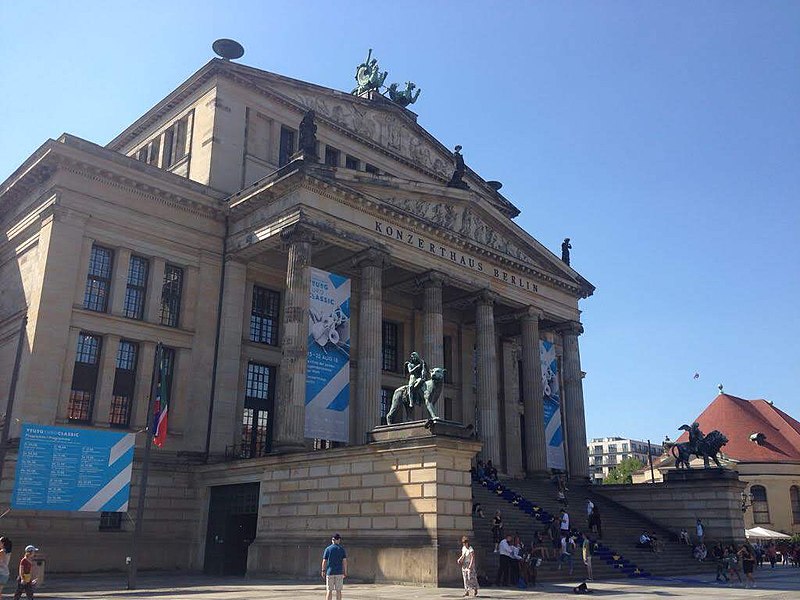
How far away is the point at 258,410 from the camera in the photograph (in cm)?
3766

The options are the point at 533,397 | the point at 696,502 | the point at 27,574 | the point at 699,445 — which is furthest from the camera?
the point at 533,397

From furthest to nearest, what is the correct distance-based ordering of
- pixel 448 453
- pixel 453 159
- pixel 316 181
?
pixel 453 159
pixel 316 181
pixel 448 453

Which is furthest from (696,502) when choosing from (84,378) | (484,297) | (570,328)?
(84,378)

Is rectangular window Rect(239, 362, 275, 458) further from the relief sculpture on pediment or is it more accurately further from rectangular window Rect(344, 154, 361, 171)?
rectangular window Rect(344, 154, 361, 171)

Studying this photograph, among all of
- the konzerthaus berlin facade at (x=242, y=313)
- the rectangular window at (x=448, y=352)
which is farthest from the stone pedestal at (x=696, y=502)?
the rectangular window at (x=448, y=352)

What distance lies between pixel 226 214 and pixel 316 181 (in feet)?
20.4

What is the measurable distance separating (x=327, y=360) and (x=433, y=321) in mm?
7859

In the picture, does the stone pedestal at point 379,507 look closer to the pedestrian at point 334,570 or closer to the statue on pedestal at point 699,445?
the pedestrian at point 334,570

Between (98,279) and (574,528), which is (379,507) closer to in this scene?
(574,528)

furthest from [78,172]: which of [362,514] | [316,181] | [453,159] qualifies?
[453,159]

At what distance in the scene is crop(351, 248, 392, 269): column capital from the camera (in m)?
36.4

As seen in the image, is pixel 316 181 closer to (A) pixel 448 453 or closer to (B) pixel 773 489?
(A) pixel 448 453

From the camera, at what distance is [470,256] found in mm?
42562

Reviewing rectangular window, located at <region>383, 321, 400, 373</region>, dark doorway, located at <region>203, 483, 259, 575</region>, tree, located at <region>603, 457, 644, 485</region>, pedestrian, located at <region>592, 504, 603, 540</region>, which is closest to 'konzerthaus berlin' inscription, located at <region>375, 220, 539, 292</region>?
rectangular window, located at <region>383, 321, 400, 373</region>
